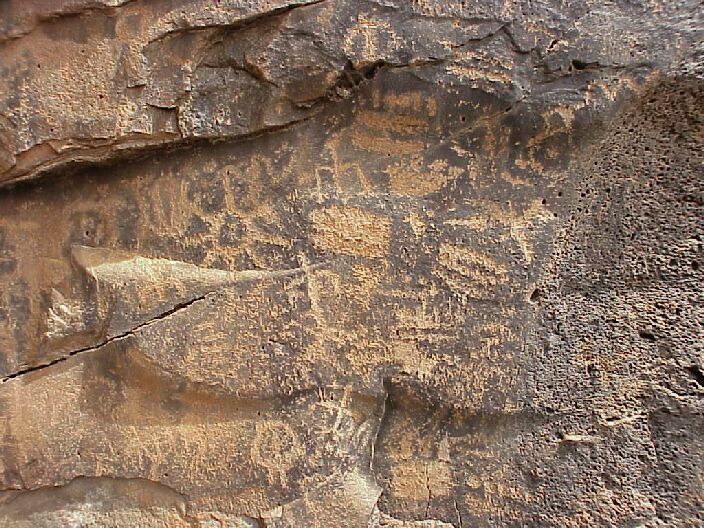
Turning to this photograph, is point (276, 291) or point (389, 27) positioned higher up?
point (389, 27)

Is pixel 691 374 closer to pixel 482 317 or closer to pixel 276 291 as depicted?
pixel 482 317

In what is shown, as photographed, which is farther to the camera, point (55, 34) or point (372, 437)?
point (372, 437)

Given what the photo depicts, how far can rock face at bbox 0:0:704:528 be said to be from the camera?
1.48 m

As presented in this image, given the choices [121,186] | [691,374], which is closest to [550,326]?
[691,374]

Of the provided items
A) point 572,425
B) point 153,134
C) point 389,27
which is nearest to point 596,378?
point 572,425

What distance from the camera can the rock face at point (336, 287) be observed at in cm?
148

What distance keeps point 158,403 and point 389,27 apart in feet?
3.22

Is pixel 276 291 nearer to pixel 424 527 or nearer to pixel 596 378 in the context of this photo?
pixel 424 527

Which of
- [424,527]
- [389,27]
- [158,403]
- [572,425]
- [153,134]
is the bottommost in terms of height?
[424,527]

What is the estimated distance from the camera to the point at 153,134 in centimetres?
151

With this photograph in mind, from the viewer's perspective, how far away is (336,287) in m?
1.57

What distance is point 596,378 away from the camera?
1575 millimetres

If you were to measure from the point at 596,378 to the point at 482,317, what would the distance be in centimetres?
29

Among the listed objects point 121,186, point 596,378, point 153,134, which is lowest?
point 596,378
